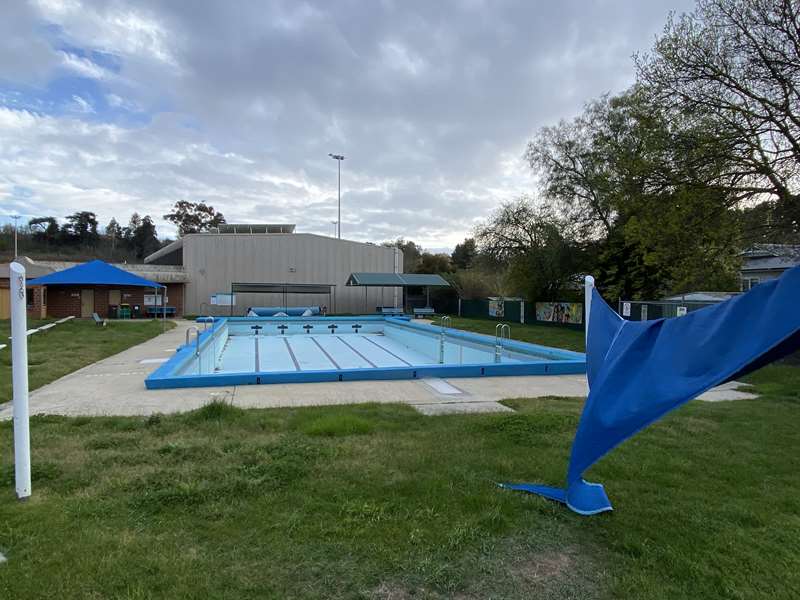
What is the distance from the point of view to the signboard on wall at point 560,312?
23006 millimetres

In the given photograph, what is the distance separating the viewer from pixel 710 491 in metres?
3.64

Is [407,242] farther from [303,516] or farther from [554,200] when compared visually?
[303,516]

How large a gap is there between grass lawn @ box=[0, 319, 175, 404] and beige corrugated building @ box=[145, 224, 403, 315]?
34.6ft

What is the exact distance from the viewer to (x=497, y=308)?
97.7 feet

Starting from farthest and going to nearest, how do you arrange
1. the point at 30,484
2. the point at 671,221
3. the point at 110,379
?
the point at 671,221 → the point at 110,379 → the point at 30,484

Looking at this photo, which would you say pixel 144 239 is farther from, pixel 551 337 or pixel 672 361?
pixel 672 361

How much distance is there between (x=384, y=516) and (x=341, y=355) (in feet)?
42.2

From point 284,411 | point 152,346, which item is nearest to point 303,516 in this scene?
point 284,411

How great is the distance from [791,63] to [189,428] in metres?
13.5

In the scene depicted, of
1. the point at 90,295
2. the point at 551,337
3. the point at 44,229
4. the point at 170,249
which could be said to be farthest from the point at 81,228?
the point at 551,337

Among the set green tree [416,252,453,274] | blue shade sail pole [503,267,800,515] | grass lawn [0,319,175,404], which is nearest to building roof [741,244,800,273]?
blue shade sail pole [503,267,800,515]

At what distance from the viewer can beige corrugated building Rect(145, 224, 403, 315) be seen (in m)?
31.0

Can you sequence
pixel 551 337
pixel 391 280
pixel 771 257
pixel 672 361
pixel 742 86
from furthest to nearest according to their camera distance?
1. pixel 391 280
2. pixel 771 257
3. pixel 551 337
4. pixel 742 86
5. pixel 672 361

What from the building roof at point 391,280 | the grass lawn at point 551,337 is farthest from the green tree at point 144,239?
the grass lawn at point 551,337
